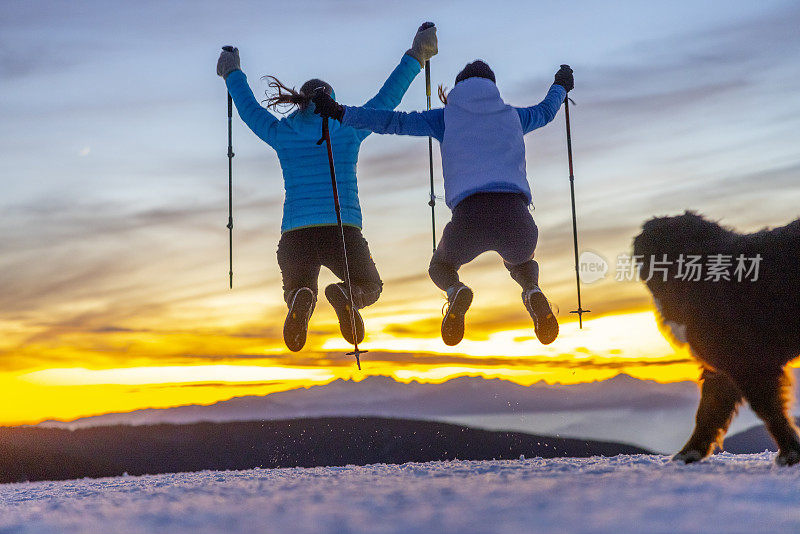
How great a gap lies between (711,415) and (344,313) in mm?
3324

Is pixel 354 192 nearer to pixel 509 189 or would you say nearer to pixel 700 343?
pixel 509 189

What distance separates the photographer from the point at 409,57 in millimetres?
7594

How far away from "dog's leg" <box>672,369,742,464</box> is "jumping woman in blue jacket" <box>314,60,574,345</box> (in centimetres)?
133

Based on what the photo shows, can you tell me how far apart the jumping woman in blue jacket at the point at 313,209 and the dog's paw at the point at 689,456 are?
2.95 m

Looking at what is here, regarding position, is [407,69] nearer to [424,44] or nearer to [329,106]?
[424,44]

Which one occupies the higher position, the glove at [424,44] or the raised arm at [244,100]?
the glove at [424,44]

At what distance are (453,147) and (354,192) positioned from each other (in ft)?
4.33

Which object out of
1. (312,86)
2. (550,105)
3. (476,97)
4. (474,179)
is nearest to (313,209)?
(312,86)

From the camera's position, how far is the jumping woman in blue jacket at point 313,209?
23.0 feet

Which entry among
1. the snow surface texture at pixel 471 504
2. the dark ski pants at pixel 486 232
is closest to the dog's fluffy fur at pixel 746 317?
the snow surface texture at pixel 471 504

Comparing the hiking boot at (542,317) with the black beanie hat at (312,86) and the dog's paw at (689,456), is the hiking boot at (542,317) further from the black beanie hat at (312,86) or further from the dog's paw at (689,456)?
the black beanie hat at (312,86)

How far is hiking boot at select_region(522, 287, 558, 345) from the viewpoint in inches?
254

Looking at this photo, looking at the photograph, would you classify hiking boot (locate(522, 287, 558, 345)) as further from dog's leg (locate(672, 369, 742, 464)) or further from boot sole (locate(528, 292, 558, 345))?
dog's leg (locate(672, 369, 742, 464))

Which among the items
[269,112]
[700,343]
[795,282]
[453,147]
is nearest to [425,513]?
[700,343]
